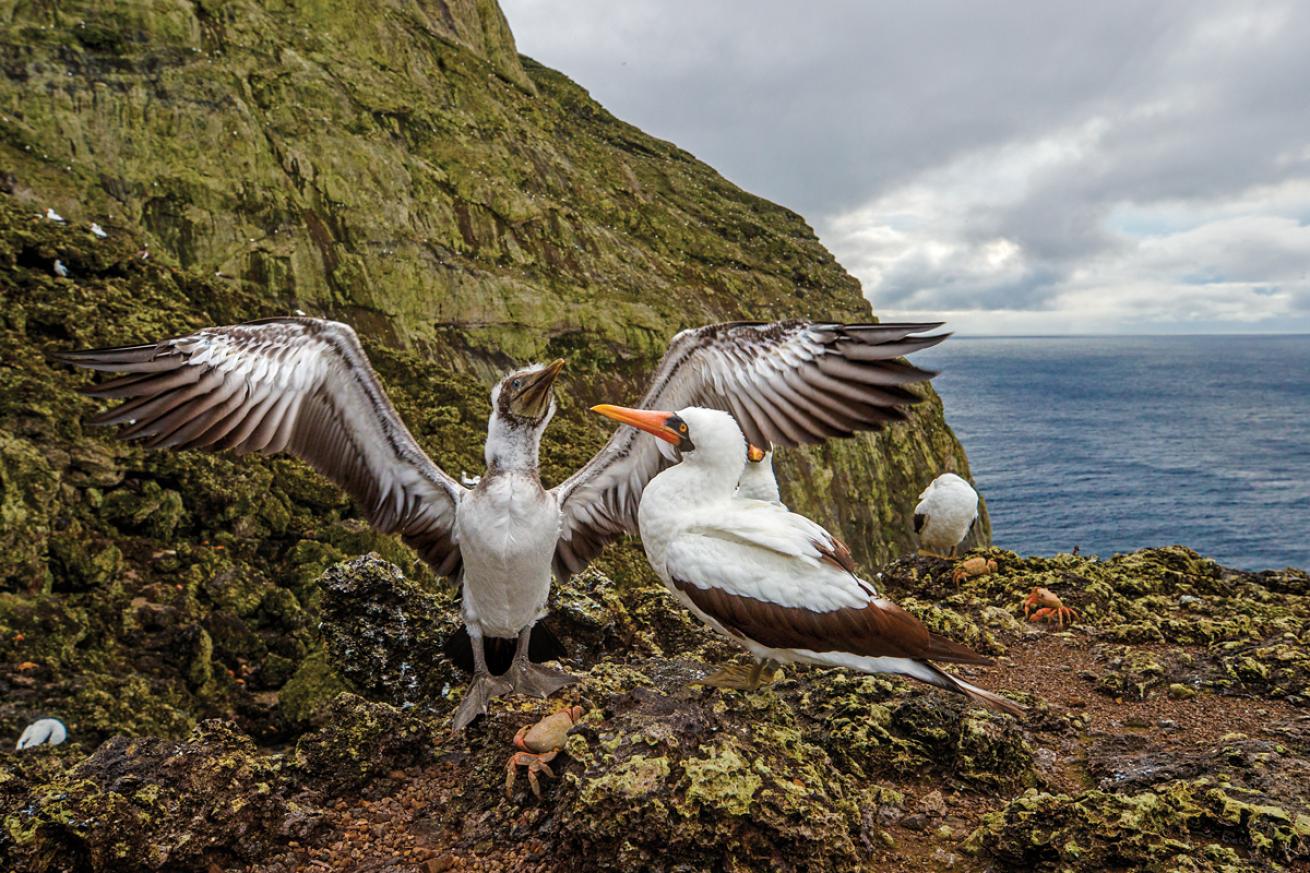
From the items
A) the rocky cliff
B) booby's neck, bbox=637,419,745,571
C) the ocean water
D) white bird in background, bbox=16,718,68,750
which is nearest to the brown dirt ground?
the rocky cliff

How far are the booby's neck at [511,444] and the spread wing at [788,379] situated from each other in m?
0.84

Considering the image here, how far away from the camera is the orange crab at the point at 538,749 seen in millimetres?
4062

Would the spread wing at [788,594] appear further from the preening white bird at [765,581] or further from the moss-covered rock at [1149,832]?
the moss-covered rock at [1149,832]

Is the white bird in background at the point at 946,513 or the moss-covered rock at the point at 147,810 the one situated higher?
the moss-covered rock at the point at 147,810

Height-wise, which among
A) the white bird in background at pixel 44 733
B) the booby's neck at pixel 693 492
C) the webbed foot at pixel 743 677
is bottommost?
the white bird in background at pixel 44 733

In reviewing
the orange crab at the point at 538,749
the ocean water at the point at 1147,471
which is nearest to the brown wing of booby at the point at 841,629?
the orange crab at the point at 538,749

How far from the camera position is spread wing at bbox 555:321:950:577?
16.4 ft

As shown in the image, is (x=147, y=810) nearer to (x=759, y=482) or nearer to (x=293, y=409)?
(x=293, y=409)

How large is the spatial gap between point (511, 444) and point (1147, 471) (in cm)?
8216

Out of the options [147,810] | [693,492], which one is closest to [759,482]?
[693,492]

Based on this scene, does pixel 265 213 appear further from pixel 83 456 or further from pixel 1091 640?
pixel 1091 640

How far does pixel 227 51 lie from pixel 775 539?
30382 mm

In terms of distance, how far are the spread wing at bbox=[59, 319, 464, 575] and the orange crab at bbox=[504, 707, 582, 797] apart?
2999 millimetres

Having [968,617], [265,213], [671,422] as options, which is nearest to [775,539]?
[671,422]
